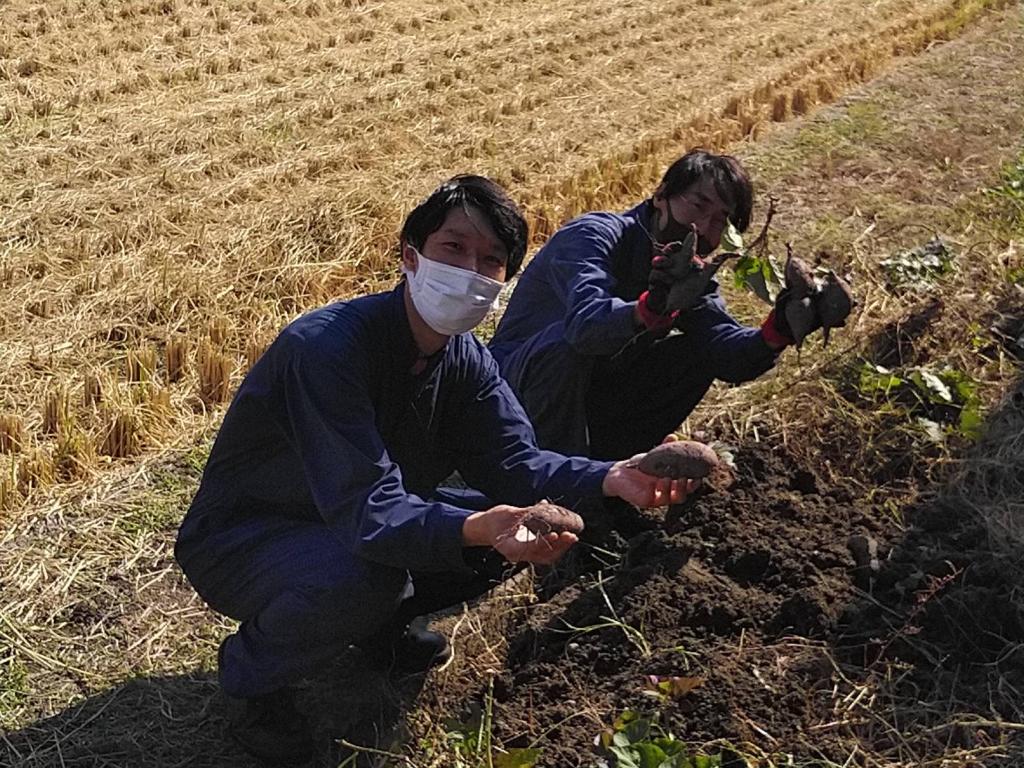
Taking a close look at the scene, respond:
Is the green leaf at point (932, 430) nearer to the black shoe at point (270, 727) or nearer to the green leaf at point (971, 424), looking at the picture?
the green leaf at point (971, 424)

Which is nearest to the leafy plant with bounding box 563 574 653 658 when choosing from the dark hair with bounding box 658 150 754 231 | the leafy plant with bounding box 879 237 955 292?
the dark hair with bounding box 658 150 754 231

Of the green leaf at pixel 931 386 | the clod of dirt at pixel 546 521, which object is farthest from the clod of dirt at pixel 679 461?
the green leaf at pixel 931 386

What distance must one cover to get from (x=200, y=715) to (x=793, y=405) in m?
2.12

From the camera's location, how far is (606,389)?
360cm

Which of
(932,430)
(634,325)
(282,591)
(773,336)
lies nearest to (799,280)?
(773,336)

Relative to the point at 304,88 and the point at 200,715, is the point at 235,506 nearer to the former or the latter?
the point at 200,715

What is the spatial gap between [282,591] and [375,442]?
39cm

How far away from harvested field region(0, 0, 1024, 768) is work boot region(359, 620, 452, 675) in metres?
0.06

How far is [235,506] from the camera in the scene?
8.64 feet

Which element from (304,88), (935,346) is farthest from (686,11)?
(935,346)

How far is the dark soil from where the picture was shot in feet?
8.65

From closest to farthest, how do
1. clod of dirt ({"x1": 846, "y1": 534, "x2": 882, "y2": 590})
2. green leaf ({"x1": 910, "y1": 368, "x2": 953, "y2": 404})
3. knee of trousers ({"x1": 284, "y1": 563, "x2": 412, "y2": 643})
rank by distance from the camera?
knee of trousers ({"x1": 284, "y1": 563, "x2": 412, "y2": 643})
clod of dirt ({"x1": 846, "y1": 534, "x2": 882, "y2": 590})
green leaf ({"x1": 910, "y1": 368, "x2": 953, "y2": 404})

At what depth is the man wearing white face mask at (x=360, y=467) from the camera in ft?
7.62

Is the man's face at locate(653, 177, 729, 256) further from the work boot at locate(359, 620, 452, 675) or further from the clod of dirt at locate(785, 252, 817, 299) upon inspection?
the work boot at locate(359, 620, 452, 675)
